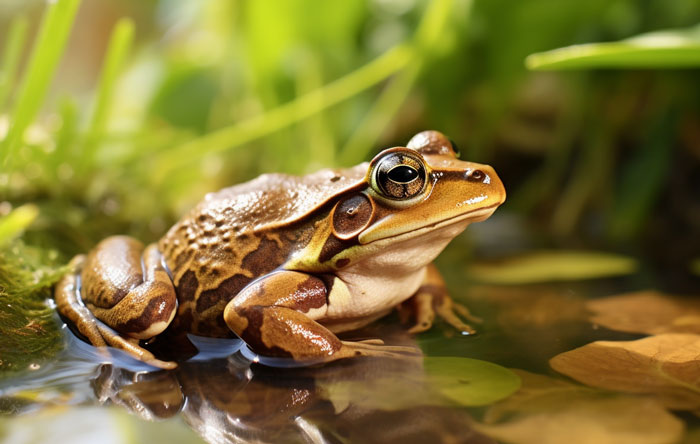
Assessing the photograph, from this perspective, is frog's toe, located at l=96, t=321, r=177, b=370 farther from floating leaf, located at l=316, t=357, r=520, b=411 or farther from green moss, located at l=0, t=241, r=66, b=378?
floating leaf, located at l=316, t=357, r=520, b=411

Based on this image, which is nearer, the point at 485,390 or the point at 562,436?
the point at 562,436

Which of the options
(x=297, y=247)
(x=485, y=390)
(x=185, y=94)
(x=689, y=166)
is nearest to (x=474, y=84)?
(x=689, y=166)

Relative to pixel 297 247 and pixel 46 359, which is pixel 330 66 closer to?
pixel 297 247

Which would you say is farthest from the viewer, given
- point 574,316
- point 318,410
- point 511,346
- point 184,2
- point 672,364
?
point 184,2

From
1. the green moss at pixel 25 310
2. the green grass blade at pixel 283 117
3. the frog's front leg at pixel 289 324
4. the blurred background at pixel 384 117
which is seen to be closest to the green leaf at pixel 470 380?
the frog's front leg at pixel 289 324

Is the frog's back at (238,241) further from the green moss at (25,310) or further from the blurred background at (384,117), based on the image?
the blurred background at (384,117)

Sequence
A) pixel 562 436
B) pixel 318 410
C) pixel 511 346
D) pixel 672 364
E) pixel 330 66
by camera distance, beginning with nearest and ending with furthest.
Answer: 1. pixel 562 436
2. pixel 318 410
3. pixel 672 364
4. pixel 511 346
5. pixel 330 66
